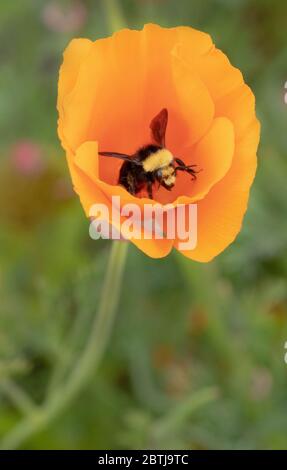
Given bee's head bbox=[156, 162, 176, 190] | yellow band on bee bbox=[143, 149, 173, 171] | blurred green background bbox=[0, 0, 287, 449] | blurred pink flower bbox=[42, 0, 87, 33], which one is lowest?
bee's head bbox=[156, 162, 176, 190]

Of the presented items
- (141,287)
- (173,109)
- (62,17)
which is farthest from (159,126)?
(62,17)

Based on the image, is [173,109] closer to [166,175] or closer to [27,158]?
[166,175]

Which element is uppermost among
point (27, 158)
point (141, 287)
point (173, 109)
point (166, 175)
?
point (27, 158)

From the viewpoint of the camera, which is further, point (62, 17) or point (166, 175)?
point (62, 17)

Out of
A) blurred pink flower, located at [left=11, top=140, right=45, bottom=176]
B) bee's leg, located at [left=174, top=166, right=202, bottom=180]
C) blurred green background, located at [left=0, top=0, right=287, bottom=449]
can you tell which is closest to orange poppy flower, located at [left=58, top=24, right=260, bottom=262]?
bee's leg, located at [left=174, top=166, right=202, bottom=180]

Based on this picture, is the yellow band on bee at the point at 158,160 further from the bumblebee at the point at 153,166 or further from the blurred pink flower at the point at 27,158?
the blurred pink flower at the point at 27,158

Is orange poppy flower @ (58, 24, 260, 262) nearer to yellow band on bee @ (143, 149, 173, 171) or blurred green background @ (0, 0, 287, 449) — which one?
yellow band on bee @ (143, 149, 173, 171)

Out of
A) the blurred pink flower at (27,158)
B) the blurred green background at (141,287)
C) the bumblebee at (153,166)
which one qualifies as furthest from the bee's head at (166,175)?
the blurred pink flower at (27,158)
